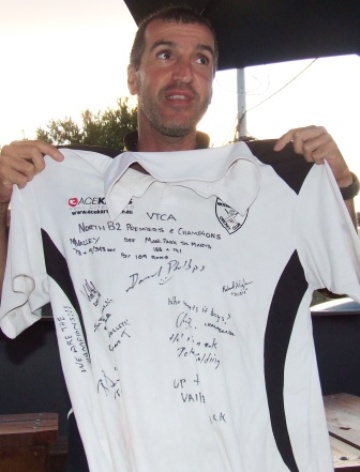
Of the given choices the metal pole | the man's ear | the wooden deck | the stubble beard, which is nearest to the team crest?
the stubble beard

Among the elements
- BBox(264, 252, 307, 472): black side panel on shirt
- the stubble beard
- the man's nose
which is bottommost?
BBox(264, 252, 307, 472): black side panel on shirt

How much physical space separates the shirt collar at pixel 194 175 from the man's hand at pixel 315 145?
0.42 feet

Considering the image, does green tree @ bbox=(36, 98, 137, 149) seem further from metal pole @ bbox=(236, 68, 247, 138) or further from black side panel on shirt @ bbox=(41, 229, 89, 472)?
black side panel on shirt @ bbox=(41, 229, 89, 472)

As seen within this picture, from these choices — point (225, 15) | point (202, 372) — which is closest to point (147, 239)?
point (202, 372)

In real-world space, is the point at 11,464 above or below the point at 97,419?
below

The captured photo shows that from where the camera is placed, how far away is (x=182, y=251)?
199cm

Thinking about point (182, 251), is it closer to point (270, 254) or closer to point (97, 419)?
point (270, 254)

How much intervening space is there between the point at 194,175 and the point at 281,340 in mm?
534

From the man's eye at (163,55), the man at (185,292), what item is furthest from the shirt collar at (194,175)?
the man's eye at (163,55)

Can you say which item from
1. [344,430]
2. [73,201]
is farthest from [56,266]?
[344,430]

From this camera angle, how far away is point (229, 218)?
2.05m

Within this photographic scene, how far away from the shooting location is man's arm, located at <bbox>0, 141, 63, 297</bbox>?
2.04 m

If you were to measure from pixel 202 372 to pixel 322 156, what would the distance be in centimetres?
71
